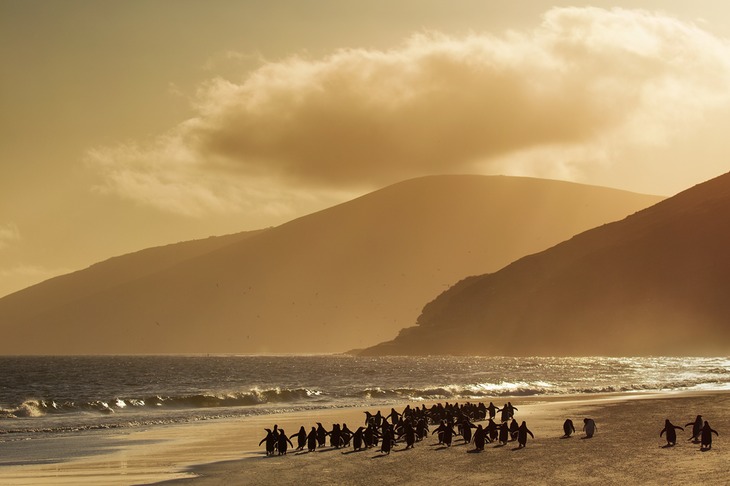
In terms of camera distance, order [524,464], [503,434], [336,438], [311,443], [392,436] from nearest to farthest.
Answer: [524,464] < [503,434] < [392,436] < [311,443] < [336,438]

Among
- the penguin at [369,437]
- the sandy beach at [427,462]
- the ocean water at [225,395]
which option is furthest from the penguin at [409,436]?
the ocean water at [225,395]

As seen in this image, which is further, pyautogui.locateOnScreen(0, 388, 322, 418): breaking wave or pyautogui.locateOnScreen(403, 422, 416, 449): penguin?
pyautogui.locateOnScreen(0, 388, 322, 418): breaking wave

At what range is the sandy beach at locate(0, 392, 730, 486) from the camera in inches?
1118

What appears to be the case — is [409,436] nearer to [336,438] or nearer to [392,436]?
[392,436]

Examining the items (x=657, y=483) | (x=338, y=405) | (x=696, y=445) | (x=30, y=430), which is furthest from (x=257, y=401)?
(x=657, y=483)

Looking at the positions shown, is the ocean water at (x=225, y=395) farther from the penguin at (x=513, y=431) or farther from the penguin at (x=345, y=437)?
the penguin at (x=513, y=431)

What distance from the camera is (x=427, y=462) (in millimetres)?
33000

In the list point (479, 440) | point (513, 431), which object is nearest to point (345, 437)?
point (479, 440)

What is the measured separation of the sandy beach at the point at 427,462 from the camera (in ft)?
93.1

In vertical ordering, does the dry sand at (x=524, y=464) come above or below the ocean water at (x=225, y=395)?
below

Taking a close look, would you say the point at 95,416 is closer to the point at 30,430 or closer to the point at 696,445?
the point at 30,430

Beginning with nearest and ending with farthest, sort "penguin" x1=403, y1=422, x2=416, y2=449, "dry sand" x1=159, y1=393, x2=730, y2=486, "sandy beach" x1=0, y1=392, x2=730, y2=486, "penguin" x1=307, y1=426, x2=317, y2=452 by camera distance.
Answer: "dry sand" x1=159, y1=393, x2=730, y2=486 → "sandy beach" x1=0, y1=392, x2=730, y2=486 → "penguin" x1=403, y1=422, x2=416, y2=449 → "penguin" x1=307, y1=426, x2=317, y2=452

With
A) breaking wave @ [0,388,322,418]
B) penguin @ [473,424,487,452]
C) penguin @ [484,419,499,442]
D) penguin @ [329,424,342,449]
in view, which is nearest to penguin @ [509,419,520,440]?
penguin @ [484,419,499,442]

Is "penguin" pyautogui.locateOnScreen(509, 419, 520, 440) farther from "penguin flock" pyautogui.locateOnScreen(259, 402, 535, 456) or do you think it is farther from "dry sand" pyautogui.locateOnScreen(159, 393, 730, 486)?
"dry sand" pyautogui.locateOnScreen(159, 393, 730, 486)
